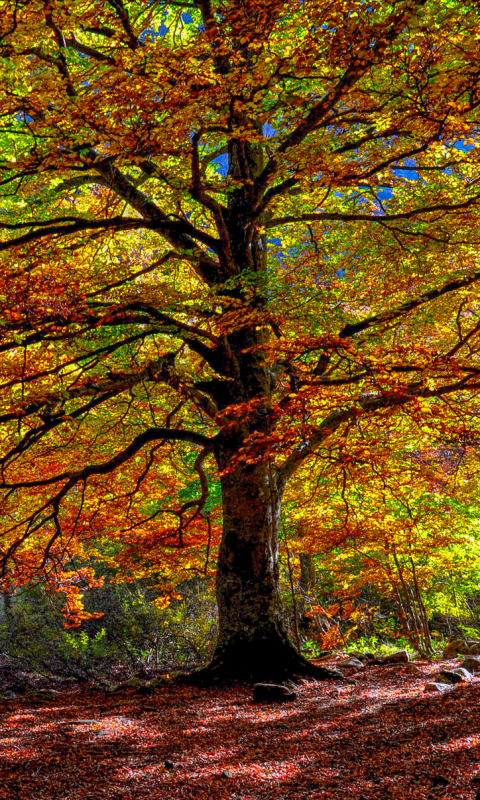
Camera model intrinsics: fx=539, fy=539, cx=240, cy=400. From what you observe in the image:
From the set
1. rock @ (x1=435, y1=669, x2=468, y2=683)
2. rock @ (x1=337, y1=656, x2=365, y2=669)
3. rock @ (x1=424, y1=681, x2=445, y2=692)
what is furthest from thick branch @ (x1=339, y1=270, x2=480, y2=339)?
rock @ (x1=337, y1=656, x2=365, y2=669)

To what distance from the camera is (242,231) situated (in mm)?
8086

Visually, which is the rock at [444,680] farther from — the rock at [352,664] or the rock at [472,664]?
the rock at [352,664]

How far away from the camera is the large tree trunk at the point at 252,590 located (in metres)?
6.85

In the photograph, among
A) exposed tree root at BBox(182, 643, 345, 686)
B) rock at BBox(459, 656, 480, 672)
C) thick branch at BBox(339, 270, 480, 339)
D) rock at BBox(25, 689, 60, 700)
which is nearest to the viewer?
thick branch at BBox(339, 270, 480, 339)

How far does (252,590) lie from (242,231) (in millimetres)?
5126

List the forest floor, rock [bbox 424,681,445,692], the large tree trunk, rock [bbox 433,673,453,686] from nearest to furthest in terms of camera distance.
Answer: the forest floor
rock [bbox 424,681,445,692]
rock [bbox 433,673,453,686]
the large tree trunk

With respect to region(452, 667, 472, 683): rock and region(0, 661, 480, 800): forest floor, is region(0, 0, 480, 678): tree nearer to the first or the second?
region(0, 661, 480, 800): forest floor

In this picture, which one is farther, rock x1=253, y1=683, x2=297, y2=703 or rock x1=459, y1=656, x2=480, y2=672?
rock x1=459, y1=656, x2=480, y2=672

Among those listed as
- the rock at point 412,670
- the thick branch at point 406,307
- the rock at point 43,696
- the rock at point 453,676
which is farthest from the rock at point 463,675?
the rock at point 43,696

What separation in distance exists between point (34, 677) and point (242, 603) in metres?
9.27

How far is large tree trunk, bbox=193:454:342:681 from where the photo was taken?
22.5 feet

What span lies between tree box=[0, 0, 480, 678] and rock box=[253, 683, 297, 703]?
2.52ft

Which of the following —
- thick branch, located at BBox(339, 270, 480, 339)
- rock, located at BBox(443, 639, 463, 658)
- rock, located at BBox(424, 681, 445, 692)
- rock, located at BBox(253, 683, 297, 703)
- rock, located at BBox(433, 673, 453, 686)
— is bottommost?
rock, located at BBox(443, 639, 463, 658)

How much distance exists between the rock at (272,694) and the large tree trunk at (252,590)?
28.0 inches
